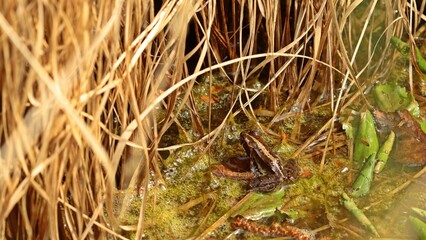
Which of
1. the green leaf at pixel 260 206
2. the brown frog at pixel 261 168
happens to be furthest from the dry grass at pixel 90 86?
the green leaf at pixel 260 206

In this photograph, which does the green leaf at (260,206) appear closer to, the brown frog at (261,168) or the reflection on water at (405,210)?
the brown frog at (261,168)

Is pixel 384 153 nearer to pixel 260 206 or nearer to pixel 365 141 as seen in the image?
pixel 365 141

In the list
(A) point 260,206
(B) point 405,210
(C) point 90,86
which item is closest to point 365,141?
(B) point 405,210

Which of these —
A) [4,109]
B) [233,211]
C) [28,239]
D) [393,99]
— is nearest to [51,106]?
[4,109]

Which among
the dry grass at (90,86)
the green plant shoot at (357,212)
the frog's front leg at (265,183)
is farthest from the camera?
the frog's front leg at (265,183)

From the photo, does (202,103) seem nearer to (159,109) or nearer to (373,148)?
(159,109)

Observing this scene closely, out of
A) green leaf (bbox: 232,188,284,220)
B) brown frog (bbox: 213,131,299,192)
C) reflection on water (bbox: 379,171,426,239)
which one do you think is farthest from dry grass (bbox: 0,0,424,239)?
reflection on water (bbox: 379,171,426,239)
